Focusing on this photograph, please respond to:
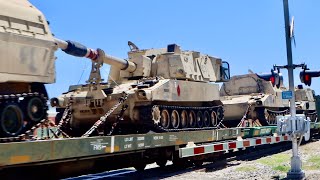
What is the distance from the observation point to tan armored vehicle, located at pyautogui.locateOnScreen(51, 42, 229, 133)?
12633 mm

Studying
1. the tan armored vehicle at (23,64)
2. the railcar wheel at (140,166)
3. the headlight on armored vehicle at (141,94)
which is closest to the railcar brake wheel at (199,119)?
the headlight on armored vehicle at (141,94)

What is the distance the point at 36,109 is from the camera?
8016mm

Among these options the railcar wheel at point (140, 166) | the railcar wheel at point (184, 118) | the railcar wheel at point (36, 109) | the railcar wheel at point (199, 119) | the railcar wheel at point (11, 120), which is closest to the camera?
the railcar wheel at point (11, 120)

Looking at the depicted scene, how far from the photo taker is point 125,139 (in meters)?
8.70

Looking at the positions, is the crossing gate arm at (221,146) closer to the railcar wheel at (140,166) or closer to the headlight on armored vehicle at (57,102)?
the railcar wheel at (140,166)

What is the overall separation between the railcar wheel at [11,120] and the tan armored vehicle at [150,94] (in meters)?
3.68

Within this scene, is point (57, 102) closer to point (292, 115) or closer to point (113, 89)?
point (113, 89)

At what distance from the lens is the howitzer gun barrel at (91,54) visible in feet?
32.3

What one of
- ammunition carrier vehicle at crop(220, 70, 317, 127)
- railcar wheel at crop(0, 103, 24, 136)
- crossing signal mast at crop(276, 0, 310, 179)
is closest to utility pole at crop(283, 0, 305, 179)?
crossing signal mast at crop(276, 0, 310, 179)

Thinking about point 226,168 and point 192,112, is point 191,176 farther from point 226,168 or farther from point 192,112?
point 192,112

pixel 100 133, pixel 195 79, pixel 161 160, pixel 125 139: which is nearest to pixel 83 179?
pixel 100 133

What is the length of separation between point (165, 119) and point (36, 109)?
588cm

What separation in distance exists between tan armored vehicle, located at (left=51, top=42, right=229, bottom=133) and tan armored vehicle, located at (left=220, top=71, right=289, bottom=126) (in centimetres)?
340

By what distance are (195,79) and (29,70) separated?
322 inches
